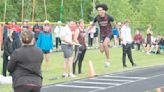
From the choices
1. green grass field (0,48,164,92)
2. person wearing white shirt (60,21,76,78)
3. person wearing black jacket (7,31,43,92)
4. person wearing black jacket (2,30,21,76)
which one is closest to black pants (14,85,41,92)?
person wearing black jacket (7,31,43,92)

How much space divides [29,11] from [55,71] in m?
40.1

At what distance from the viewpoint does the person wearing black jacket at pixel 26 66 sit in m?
8.05

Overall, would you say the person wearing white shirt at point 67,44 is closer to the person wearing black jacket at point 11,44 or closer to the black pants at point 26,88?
the person wearing black jacket at point 11,44

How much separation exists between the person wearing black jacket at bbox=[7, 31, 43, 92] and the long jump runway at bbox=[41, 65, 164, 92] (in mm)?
6834

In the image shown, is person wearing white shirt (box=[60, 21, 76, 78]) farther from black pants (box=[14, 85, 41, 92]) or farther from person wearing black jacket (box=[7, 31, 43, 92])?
black pants (box=[14, 85, 41, 92])

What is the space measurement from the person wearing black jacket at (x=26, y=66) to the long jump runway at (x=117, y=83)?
6834mm

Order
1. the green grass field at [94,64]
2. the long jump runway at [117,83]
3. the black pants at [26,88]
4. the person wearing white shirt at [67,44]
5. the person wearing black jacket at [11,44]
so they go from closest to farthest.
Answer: the black pants at [26,88] → the long jump runway at [117,83] → the person wearing black jacket at [11,44] → the person wearing white shirt at [67,44] → the green grass field at [94,64]

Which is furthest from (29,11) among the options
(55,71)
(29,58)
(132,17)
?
(29,58)

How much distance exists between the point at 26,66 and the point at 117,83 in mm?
8870

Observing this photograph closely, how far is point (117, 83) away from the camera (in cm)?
1675

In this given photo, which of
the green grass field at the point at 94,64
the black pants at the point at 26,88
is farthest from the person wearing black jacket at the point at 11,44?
the black pants at the point at 26,88

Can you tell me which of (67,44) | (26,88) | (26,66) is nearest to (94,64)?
(67,44)

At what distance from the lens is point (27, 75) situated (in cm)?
813

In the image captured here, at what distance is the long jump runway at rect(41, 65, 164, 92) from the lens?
599 inches
